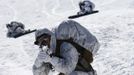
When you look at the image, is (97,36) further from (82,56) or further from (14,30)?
(82,56)

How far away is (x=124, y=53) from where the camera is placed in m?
11.8

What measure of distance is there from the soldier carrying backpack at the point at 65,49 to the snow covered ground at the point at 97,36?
4427mm

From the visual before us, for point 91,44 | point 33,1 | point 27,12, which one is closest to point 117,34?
point 91,44

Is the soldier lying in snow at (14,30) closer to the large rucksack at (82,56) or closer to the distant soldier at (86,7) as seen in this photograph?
the distant soldier at (86,7)

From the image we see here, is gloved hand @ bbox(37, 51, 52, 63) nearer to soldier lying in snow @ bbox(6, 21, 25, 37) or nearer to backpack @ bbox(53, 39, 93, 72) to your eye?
backpack @ bbox(53, 39, 93, 72)

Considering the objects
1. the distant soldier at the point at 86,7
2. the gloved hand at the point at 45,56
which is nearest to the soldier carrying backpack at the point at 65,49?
the gloved hand at the point at 45,56

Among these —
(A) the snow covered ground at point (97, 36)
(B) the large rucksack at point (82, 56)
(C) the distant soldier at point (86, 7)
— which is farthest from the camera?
(C) the distant soldier at point (86, 7)

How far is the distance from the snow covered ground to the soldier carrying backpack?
443 cm

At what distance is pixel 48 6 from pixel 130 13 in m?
10.5

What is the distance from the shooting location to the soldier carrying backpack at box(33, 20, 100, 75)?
5.18 metres

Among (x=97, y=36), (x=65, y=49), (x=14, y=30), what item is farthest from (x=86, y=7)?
(x=65, y=49)

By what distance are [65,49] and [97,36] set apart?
30.7 feet

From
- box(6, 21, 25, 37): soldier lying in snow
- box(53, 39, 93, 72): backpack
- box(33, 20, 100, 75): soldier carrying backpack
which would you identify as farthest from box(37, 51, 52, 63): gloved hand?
box(6, 21, 25, 37): soldier lying in snow

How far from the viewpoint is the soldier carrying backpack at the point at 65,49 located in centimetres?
518
